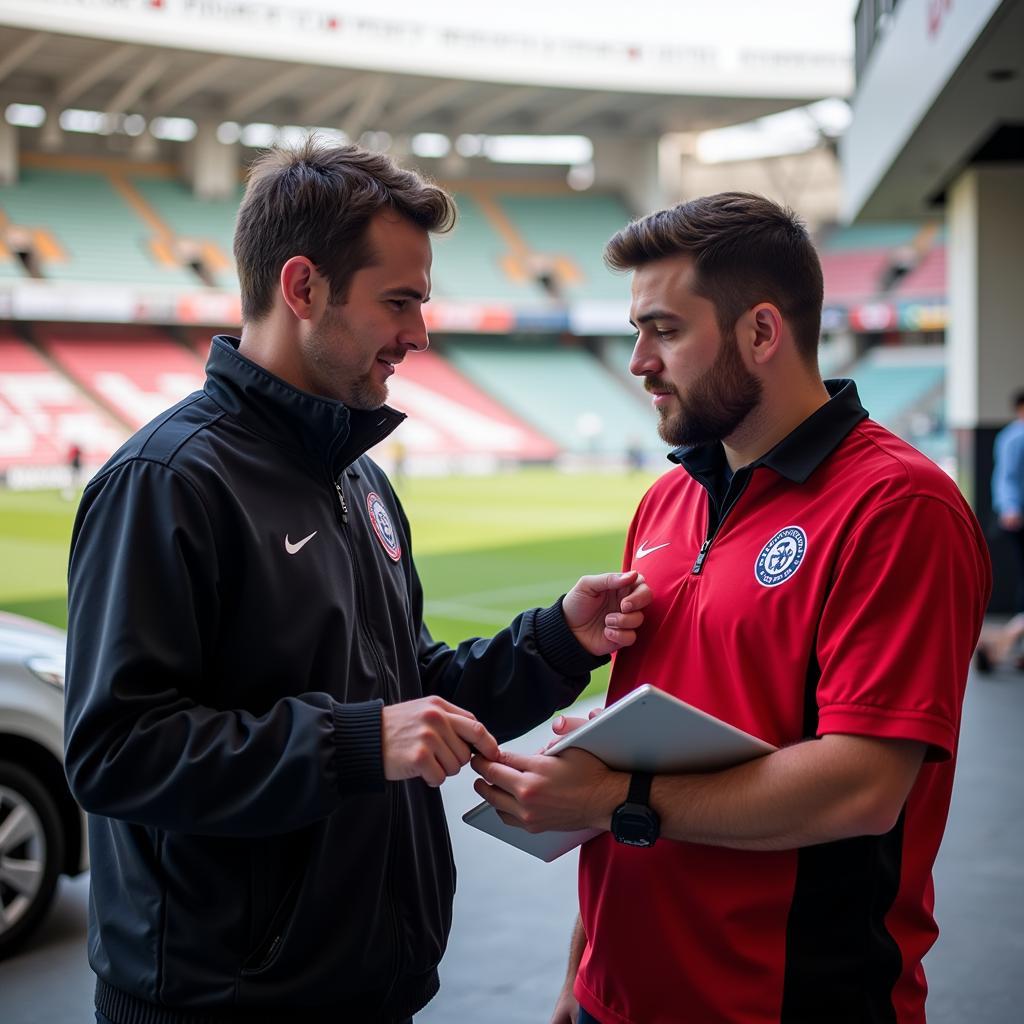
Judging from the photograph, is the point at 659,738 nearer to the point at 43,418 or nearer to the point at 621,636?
the point at 621,636

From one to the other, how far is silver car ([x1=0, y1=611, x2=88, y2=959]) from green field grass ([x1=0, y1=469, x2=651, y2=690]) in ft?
15.7

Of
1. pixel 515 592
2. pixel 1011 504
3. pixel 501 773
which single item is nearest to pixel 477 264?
pixel 515 592

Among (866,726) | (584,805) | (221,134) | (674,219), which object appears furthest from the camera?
(221,134)

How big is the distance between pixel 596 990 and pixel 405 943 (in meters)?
0.36

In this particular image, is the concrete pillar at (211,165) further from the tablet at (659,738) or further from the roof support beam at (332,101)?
the tablet at (659,738)

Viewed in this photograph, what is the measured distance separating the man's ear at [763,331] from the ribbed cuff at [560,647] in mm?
680

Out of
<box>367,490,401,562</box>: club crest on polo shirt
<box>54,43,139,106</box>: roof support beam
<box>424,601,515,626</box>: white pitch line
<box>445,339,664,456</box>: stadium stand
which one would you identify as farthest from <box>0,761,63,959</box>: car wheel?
<box>445,339,664,456</box>: stadium stand

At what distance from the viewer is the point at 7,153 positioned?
1539 inches

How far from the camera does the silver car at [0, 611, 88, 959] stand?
13.5 ft

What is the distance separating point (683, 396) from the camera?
208cm

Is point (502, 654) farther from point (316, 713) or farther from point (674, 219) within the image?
point (674, 219)

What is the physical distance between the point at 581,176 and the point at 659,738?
5370cm

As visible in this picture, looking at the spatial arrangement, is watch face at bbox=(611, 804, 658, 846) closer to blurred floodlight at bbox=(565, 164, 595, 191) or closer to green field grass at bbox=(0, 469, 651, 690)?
green field grass at bbox=(0, 469, 651, 690)

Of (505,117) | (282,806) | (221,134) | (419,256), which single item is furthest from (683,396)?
(505,117)
